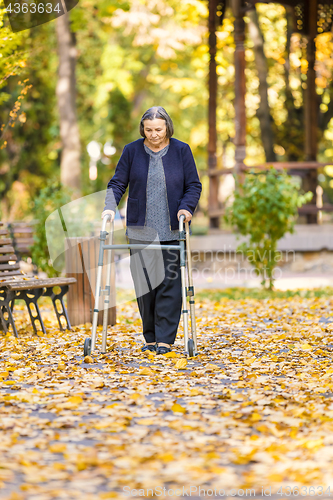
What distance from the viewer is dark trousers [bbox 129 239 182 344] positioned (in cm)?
588

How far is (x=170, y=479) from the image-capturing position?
3.00 metres

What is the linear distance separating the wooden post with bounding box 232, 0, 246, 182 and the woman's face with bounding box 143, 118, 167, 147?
7.60 m

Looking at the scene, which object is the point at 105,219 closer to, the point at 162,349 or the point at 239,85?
the point at 162,349

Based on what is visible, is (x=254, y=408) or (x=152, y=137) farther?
(x=152, y=137)

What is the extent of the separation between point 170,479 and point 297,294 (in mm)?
7876

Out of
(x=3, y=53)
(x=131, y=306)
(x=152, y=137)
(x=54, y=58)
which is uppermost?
(x=54, y=58)

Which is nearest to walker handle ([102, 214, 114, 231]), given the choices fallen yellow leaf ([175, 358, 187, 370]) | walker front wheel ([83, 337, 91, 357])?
walker front wheel ([83, 337, 91, 357])

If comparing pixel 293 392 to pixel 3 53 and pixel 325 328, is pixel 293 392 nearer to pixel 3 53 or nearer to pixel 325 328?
pixel 325 328

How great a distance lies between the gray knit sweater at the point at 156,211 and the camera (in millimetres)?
5793

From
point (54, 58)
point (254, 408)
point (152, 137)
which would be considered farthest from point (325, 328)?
point (54, 58)

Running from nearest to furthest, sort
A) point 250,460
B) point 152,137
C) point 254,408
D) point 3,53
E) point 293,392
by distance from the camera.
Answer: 1. point 250,460
2. point 254,408
3. point 293,392
4. point 152,137
5. point 3,53

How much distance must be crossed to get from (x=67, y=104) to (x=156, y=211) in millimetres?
11379

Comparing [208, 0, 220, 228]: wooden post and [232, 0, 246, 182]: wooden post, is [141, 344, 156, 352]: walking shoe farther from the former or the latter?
[208, 0, 220, 228]: wooden post

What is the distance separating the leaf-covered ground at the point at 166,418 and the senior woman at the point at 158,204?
47 cm
